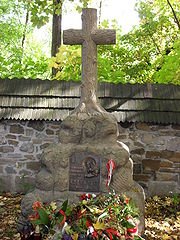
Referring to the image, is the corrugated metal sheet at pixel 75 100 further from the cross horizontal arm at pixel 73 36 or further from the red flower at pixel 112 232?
the red flower at pixel 112 232

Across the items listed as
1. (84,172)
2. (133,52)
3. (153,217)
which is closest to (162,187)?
(153,217)

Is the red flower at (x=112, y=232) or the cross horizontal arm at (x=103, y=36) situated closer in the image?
the red flower at (x=112, y=232)

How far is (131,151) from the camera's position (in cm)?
734

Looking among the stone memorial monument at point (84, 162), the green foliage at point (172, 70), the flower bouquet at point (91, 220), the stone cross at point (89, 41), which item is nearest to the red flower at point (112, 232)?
the flower bouquet at point (91, 220)

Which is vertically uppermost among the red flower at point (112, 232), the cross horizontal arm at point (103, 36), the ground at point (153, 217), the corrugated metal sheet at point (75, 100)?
the cross horizontal arm at point (103, 36)

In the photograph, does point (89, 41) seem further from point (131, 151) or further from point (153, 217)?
point (153, 217)

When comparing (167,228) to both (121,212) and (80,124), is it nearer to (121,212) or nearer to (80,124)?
(121,212)

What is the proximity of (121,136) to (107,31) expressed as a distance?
2.64 metres

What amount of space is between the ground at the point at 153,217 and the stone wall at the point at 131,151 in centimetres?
32

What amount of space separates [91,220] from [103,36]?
277 cm

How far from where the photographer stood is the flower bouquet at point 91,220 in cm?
376

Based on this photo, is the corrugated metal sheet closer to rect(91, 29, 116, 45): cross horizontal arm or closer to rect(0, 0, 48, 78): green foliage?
rect(91, 29, 116, 45): cross horizontal arm

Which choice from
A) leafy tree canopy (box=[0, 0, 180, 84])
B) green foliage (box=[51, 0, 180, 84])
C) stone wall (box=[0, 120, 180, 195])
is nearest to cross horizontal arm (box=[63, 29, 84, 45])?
stone wall (box=[0, 120, 180, 195])

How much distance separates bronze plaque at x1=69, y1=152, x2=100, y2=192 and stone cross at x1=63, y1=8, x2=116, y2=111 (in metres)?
0.84
